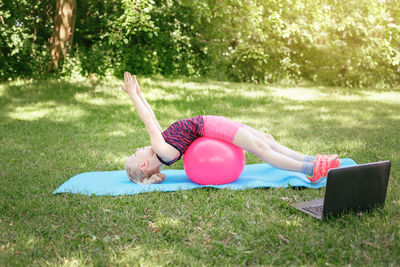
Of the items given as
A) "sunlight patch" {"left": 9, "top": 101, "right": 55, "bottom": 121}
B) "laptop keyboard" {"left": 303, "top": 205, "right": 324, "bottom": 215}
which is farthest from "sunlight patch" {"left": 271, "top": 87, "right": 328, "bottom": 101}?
"laptop keyboard" {"left": 303, "top": 205, "right": 324, "bottom": 215}

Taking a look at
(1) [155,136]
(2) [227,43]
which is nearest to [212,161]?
(1) [155,136]

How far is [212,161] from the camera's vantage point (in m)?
3.91

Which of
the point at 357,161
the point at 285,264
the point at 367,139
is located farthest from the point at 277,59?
the point at 285,264

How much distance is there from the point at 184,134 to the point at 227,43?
35.2 ft

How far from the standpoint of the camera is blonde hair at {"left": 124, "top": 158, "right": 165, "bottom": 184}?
4.13 meters

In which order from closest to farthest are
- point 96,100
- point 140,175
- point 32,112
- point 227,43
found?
point 140,175
point 32,112
point 96,100
point 227,43

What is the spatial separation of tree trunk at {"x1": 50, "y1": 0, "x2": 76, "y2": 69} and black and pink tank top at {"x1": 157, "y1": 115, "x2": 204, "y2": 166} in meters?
8.79

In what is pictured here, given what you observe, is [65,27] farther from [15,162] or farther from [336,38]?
[336,38]

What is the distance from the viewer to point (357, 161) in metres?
4.92

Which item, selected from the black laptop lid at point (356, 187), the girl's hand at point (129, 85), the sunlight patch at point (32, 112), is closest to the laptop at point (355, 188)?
the black laptop lid at point (356, 187)

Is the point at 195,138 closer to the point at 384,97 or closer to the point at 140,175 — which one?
the point at 140,175

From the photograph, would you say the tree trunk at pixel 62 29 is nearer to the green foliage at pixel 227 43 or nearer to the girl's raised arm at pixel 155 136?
the green foliage at pixel 227 43

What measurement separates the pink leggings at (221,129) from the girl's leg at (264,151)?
57 millimetres

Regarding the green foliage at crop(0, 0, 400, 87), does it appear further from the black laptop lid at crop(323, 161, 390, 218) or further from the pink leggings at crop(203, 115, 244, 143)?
the black laptop lid at crop(323, 161, 390, 218)
